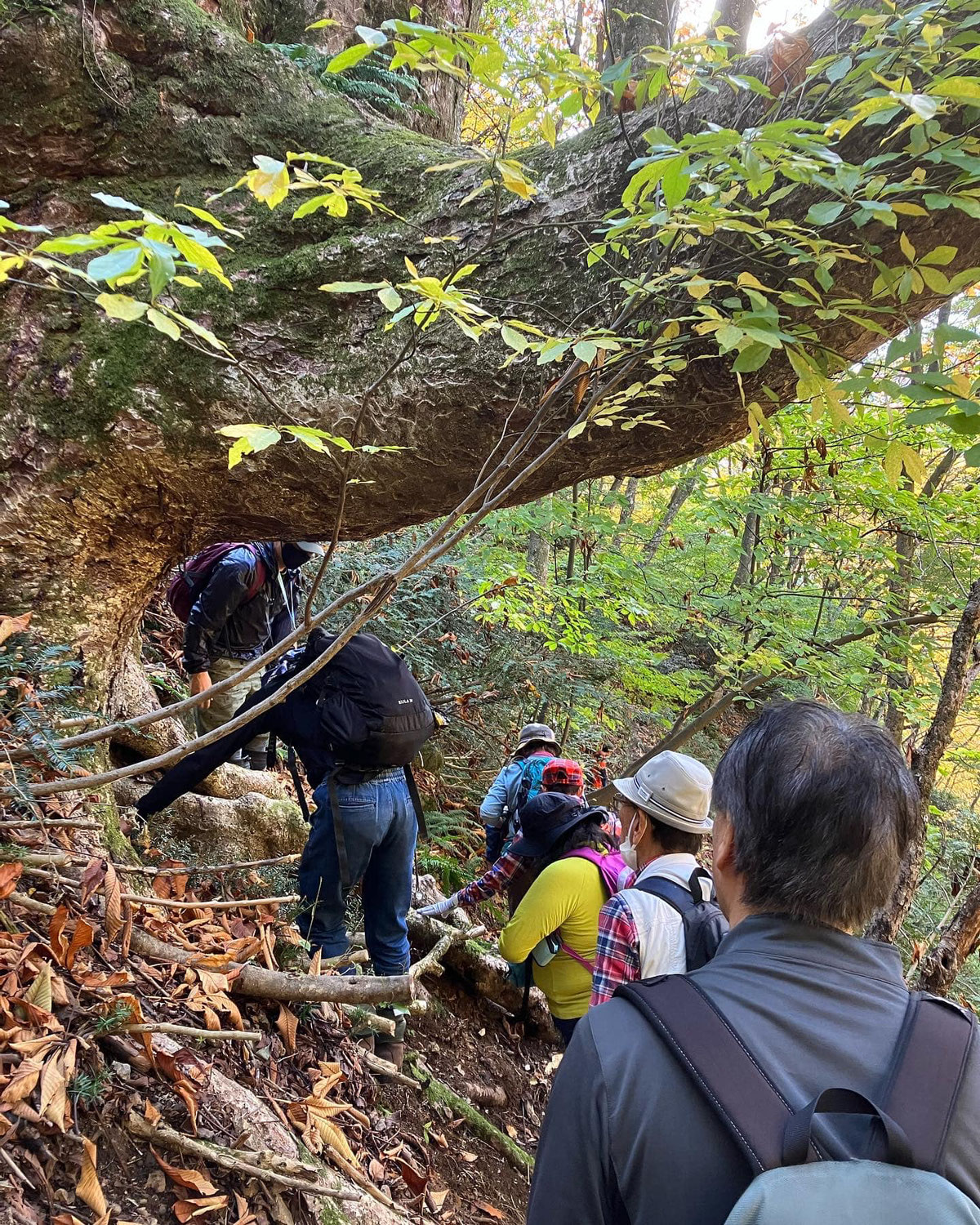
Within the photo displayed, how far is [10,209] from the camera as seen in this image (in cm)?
324

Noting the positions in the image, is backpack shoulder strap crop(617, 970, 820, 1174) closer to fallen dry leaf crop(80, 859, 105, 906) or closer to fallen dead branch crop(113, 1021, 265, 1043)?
fallen dead branch crop(113, 1021, 265, 1043)

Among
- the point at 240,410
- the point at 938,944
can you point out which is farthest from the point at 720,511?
the point at 240,410

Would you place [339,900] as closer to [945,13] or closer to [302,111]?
[302,111]

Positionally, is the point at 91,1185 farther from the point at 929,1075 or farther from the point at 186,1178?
the point at 929,1075

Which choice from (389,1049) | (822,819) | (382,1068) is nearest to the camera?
(822,819)

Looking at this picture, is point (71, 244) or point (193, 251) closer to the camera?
point (71, 244)

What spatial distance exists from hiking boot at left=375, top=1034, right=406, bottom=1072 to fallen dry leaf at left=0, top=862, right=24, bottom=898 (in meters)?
2.21

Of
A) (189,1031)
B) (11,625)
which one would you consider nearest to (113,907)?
(189,1031)

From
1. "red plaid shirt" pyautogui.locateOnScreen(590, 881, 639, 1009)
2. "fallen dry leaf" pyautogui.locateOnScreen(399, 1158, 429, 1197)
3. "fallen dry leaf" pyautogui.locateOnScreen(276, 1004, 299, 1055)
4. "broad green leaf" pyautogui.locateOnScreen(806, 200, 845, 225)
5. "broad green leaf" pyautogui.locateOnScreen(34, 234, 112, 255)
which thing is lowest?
"fallen dry leaf" pyautogui.locateOnScreen(399, 1158, 429, 1197)

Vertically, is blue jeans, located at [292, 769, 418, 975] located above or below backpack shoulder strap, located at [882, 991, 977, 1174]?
below

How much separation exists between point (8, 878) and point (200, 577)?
2708 mm

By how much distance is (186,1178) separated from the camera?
7.02ft

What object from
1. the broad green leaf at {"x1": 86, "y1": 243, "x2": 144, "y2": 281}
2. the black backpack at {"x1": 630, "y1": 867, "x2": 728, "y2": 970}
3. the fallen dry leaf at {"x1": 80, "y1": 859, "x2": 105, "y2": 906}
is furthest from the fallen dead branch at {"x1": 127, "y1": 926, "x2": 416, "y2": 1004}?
the broad green leaf at {"x1": 86, "y1": 243, "x2": 144, "y2": 281}

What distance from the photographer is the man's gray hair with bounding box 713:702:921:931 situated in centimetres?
131
